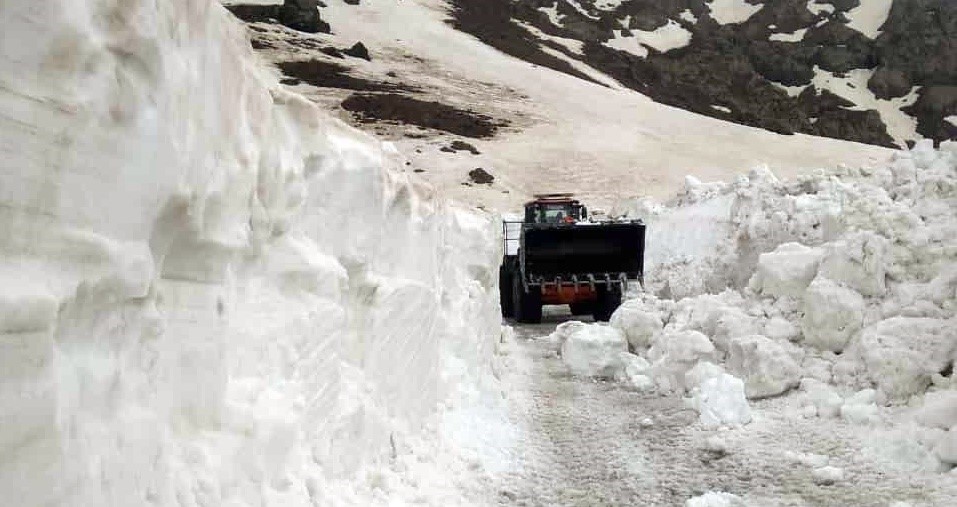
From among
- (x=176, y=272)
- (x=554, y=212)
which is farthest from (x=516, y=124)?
(x=176, y=272)

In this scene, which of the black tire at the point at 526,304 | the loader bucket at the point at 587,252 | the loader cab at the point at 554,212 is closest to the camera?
the loader bucket at the point at 587,252

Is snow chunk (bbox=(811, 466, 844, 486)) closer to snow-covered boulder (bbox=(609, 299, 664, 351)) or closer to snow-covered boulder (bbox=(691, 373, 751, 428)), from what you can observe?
snow-covered boulder (bbox=(691, 373, 751, 428))

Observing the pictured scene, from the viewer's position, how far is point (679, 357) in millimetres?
8047

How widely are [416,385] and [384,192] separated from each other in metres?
1.43

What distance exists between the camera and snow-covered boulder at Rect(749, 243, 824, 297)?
8133 mm

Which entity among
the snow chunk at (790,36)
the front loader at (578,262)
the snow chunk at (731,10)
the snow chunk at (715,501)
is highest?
the snow chunk at (731,10)

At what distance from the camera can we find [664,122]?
162 feet

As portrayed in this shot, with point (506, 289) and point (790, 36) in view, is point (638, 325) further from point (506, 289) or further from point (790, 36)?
point (790, 36)

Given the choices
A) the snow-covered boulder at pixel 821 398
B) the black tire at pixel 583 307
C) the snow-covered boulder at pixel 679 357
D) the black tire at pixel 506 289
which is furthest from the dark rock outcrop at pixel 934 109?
the snow-covered boulder at pixel 821 398

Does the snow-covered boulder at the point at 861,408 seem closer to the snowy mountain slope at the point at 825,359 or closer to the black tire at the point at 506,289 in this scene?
the snowy mountain slope at the point at 825,359

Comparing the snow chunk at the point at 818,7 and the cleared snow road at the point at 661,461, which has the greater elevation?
the snow chunk at the point at 818,7

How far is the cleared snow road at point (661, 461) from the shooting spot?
5.12 metres

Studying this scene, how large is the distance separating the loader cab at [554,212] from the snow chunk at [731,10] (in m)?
71.5

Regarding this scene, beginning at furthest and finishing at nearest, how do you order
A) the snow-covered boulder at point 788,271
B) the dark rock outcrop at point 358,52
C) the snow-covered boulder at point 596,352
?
1. the dark rock outcrop at point 358,52
2. the snow-covered boulder at point 596,352
3. the snow-covered boulder at point 788,271
